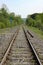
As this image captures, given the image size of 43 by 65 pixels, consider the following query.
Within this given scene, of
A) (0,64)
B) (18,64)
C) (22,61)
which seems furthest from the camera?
(22,61)

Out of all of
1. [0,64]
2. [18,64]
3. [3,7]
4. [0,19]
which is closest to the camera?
[0,64]

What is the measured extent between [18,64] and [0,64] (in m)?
0.72

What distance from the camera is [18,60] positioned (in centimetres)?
790

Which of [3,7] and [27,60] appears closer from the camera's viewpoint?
[27,60]

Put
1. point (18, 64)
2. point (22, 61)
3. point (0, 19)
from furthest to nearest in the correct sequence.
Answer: point (0, 19) < point (22, 61) < point (18, 64)

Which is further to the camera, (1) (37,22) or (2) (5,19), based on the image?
(2) (5,19)

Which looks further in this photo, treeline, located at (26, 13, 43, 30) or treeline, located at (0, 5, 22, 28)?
treeline, located at (0, 5, 22, 28)

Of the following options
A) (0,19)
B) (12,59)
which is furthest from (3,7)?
(12,59)

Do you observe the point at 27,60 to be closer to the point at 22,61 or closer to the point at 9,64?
the point at 22,61

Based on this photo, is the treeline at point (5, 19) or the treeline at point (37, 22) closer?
the treeline at point (37, 22)

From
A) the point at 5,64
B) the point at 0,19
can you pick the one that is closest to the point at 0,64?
the point at 5,64

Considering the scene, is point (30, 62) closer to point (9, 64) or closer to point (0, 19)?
point (9, 64)

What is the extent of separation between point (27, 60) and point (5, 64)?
104 centimetres

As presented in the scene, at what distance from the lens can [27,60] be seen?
25.8 feet
